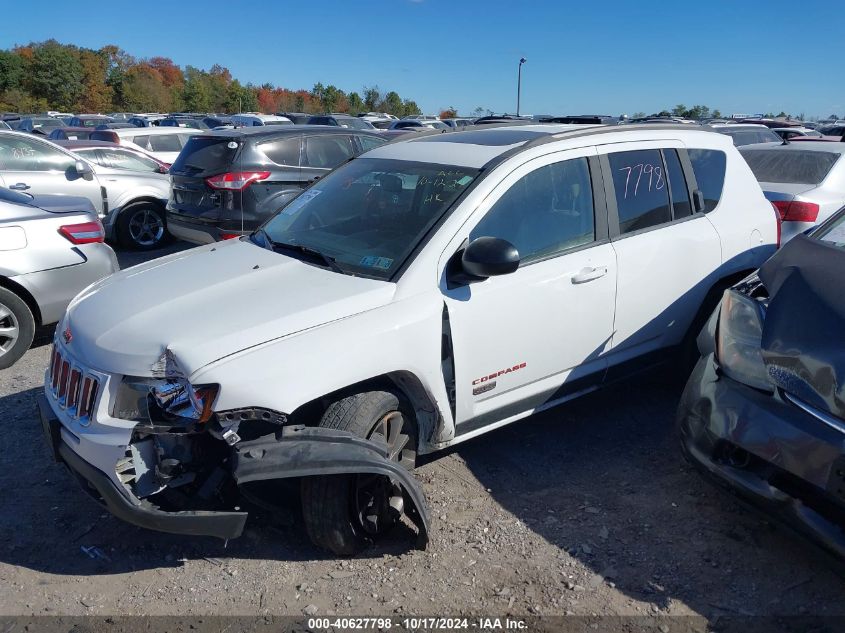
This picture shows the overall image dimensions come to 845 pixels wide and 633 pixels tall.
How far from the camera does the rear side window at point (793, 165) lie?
6.86 m

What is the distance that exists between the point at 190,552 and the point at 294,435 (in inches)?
35.0

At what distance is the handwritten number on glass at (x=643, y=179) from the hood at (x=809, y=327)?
1.02 meters

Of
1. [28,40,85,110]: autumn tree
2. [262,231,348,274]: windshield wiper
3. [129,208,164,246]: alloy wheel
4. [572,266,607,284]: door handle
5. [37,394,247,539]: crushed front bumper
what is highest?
[28,40,85,110]: autumn tree

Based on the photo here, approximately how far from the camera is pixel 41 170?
28.8ft

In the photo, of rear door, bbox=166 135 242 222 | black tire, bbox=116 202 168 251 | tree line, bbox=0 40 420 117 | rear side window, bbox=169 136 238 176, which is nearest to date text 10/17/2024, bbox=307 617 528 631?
rear door, bbox=166 135 242 222

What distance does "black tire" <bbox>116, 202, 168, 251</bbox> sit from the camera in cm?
926

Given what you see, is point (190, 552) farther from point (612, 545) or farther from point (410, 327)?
point (612, 545)

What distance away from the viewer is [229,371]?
8.52ft

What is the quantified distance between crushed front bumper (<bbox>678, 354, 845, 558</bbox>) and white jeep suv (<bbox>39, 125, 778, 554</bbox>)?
849 millimetres

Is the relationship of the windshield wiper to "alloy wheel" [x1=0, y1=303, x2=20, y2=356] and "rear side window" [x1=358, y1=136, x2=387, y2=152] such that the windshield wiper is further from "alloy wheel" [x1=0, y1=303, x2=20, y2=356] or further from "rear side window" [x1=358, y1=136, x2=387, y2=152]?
"rear side window" [x1=358, y1=136, x2=387, y2=152]

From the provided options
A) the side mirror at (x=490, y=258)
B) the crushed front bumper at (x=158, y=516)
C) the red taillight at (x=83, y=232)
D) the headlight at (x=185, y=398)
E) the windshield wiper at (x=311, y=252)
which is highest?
the side mirror at (x=490, y=258)

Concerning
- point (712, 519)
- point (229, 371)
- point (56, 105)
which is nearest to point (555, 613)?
point (712, 519)

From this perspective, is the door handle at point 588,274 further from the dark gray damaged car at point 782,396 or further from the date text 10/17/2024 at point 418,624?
the date text 10/17/2024 at point 418,624

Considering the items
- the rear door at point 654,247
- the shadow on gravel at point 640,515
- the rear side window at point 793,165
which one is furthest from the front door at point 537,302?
the rear side window at point 793,165
